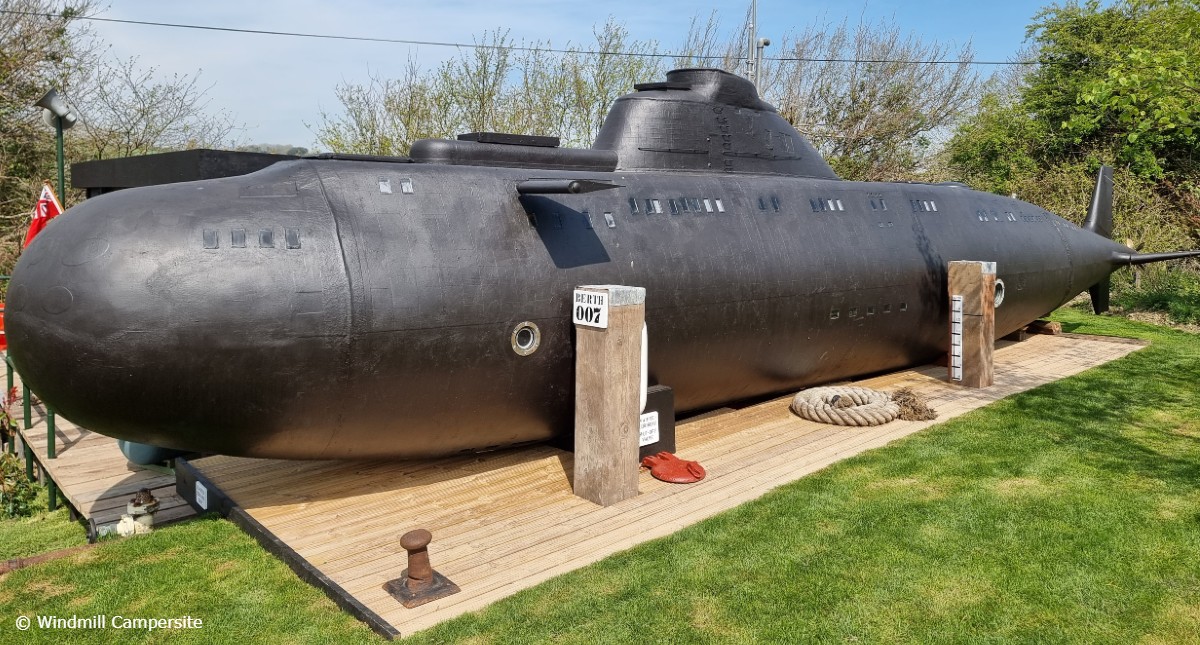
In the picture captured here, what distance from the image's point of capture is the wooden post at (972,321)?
13.2 m

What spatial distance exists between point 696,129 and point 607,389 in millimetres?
5368

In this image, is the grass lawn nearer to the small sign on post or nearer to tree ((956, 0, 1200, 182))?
the small sign on post

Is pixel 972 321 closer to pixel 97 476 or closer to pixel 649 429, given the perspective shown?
pixel 649 429

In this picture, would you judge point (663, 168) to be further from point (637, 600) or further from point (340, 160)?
point (637, 600)

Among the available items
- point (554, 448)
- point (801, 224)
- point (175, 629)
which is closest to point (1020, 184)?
point (801, 224)

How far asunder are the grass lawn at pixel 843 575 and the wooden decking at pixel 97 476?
1.46 meters

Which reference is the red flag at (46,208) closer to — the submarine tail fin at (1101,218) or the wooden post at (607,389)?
the wooden post at (607,389)

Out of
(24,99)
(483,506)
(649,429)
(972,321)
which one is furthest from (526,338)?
(24,99)

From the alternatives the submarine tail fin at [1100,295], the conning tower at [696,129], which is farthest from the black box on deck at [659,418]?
the submarine tail fin at [1100,295]

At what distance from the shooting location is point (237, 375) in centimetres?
695

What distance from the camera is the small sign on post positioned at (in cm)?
799

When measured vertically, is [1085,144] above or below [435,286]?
above

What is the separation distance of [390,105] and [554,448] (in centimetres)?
2423

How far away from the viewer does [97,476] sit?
33.5ft
